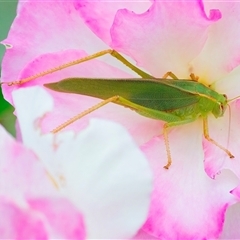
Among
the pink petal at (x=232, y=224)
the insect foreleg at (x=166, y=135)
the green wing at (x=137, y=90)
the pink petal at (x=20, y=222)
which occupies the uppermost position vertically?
the green wing at (x=137, y=90)

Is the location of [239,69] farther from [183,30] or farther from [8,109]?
[8,109]

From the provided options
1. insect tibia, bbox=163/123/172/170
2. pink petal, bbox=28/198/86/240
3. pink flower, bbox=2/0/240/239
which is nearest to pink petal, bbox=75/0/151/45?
pink flower, bbox=2/0/240/239

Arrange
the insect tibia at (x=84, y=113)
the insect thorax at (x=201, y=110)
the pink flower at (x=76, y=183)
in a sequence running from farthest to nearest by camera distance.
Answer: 1. the insect thorax at (x=201, y=110)
2. the insect tibia at (x=84, y=113)
3. the pink flower at (x=76, y=183)

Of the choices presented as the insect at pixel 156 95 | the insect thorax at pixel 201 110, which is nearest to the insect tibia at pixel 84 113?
the insect at pixel 156 95

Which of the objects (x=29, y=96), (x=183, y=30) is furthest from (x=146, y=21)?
(x=29, y=96)

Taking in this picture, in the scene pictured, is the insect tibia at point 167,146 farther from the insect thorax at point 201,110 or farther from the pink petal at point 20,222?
the pink petal at point 20,222

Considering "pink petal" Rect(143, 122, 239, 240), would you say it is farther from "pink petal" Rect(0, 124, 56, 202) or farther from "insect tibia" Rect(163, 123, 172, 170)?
"pink petal" Rect(0, 124, 56, 202)
